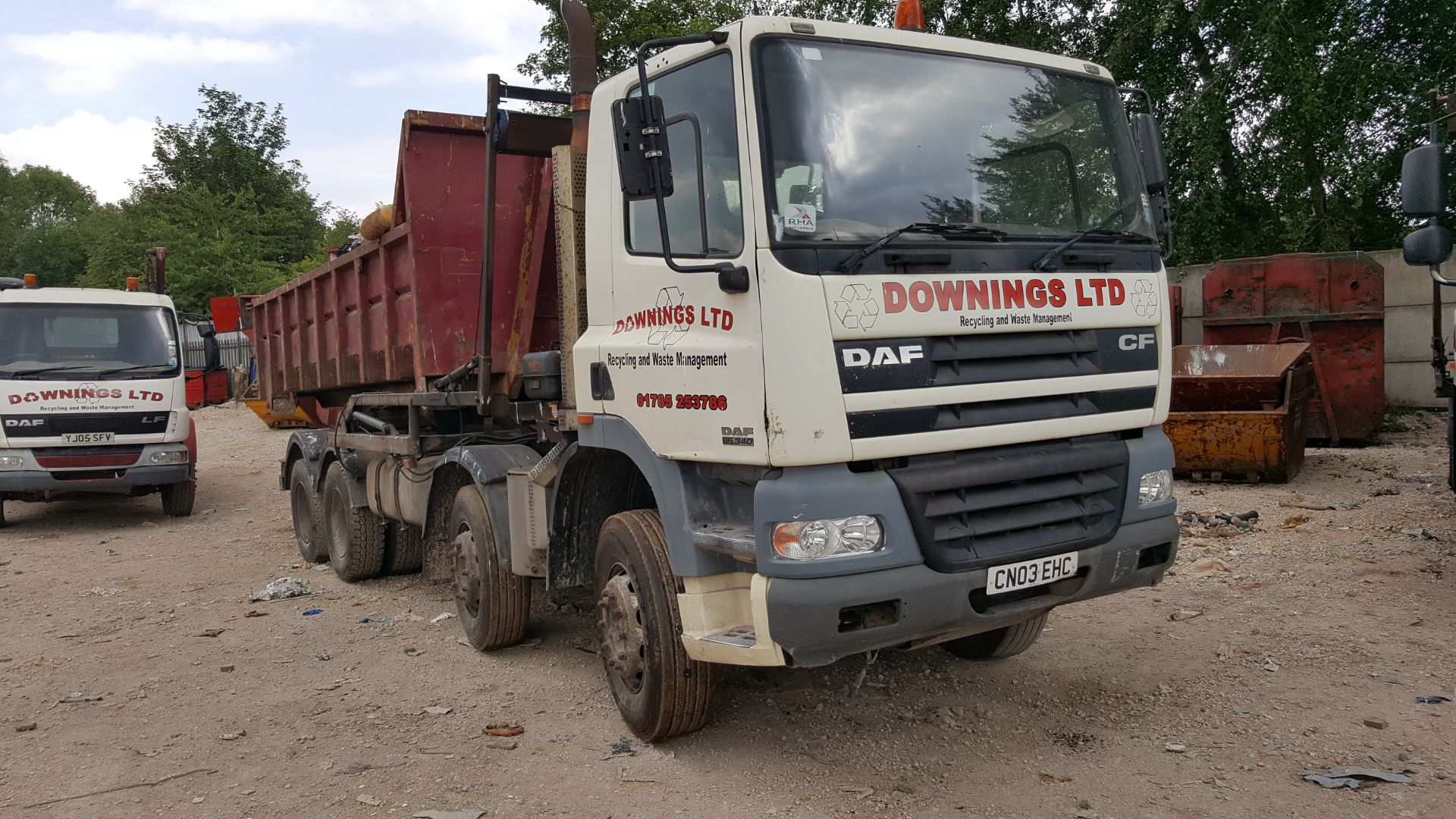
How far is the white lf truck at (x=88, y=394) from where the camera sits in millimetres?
9641

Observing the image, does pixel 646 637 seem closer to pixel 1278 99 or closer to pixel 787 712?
pixel 787 712

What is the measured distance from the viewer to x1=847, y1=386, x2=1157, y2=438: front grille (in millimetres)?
3248

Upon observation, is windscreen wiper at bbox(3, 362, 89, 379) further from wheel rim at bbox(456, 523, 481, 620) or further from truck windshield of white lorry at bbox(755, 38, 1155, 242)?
truck windshield of white lorry at bbox(755, 38, 1155, 242)

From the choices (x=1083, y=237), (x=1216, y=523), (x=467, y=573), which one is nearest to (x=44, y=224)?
(x=467, y=573)

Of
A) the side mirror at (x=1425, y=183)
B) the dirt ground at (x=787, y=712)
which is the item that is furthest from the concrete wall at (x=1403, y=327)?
the side mirror at (x=1425, y=183)

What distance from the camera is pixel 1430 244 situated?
449 cm

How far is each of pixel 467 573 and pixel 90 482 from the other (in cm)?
664

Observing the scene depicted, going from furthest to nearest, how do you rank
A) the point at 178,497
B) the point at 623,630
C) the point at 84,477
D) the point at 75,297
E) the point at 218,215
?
the point at 218,215
the point at 178,497
the point at 75,297
the point at 84,477
the point at 623,630

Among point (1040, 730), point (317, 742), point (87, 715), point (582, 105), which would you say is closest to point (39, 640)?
point (87, 715)

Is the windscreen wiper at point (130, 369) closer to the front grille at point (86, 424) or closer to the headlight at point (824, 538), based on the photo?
the front grille at point (86, 424)

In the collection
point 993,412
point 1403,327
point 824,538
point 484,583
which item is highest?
point 1403,327

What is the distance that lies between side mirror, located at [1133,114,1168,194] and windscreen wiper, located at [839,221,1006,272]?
0.98 meters

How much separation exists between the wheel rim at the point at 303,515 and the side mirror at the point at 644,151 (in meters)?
5.65

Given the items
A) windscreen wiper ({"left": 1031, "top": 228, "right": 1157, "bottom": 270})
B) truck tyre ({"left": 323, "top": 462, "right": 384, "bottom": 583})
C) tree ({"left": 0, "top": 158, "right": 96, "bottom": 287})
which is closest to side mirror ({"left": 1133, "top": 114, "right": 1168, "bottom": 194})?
windscreen wiper ({"left": 1031, "top": 228, "right": 1157, "bottom": 270})
